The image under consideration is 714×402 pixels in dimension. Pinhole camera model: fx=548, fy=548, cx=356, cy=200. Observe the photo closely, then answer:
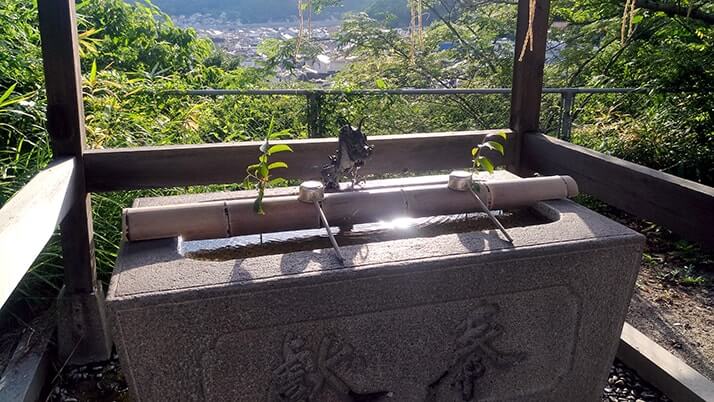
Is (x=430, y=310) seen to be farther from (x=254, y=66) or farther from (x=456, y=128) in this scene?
(x=254, y=66)

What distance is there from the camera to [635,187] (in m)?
2.09

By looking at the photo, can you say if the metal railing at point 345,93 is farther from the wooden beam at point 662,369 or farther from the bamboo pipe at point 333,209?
the wooden beam at point 662,369

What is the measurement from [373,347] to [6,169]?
7.54 ft

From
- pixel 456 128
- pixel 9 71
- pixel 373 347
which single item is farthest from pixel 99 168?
pixel 456 128

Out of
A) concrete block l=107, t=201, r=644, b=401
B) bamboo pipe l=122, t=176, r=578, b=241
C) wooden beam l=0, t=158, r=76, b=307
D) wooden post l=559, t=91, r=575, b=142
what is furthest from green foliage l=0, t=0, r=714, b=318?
wooden beam l=0, t=158, r=76, b=307

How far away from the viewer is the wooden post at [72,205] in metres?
2.14

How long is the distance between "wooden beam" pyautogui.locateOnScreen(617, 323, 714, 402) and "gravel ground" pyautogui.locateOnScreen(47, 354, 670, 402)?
4 centimetres

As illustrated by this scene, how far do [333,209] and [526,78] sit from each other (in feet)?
4.30

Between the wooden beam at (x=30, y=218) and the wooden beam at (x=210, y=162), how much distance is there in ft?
0.58

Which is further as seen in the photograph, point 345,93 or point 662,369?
point 345,93

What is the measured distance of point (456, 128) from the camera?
5633 mm

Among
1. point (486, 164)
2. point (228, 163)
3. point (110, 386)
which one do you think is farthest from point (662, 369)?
point (110, 386)

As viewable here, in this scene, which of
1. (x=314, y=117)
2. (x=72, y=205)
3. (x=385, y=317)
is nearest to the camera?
(x=385, y=317)

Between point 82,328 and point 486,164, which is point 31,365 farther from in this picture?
point 486,164
